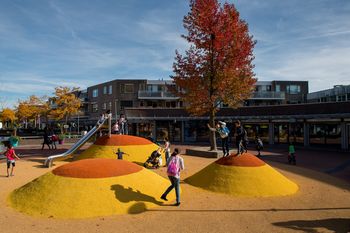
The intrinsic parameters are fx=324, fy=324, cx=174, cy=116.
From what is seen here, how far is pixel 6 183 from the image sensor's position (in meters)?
13.5

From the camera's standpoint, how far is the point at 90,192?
10234 mm

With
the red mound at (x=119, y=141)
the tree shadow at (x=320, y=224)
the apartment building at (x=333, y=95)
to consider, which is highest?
the apartment building at (x=333, y=95)

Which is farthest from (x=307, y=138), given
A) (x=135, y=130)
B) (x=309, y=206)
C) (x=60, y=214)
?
(x=60, y=214)

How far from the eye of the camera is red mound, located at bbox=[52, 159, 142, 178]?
11.0 m

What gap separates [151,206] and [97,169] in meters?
2.43

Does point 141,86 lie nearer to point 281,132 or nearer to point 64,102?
point 64,102

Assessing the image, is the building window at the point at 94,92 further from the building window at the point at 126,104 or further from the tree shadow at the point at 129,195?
the tree shadow at the point at 129,195

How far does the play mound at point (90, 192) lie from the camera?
9688 millimetres

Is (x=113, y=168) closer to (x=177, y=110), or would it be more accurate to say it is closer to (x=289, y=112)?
(x=289, y=112)

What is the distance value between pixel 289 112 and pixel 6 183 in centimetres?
2941

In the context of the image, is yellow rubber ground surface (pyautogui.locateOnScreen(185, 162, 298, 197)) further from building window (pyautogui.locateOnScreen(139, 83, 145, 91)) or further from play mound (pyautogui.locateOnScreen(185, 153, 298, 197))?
building window (pyautogui.locateOnScreen(139, 83, 145, 91))

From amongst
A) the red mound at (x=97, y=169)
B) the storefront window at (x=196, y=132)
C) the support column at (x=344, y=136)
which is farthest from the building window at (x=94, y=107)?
the red mound at (x=97, y=169)

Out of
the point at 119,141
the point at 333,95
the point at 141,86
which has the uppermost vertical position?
the point at 141,86

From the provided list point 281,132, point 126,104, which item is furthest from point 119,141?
point 126,104
